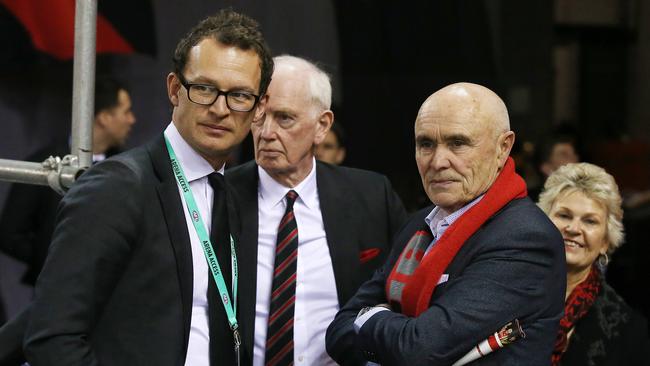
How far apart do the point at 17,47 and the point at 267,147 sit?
2385 millimetres

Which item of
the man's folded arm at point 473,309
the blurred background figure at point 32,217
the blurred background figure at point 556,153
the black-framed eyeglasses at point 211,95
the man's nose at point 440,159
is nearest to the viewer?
the man's folded arm at point 473,309

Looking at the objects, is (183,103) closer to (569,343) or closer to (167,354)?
(167,354)

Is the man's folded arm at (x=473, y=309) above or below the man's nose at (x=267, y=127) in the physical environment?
below

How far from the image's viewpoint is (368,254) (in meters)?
3.41

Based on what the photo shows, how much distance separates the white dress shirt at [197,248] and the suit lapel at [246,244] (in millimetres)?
191

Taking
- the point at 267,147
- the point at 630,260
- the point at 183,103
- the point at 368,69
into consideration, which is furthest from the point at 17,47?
the point at 630,260

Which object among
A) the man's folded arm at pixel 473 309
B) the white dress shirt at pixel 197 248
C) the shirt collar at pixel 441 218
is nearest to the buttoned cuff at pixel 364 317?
the man's folded arm at pixel 473 309

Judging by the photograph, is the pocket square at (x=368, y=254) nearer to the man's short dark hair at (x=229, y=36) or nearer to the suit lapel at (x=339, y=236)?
the suit lapel at (x=339, y=236)

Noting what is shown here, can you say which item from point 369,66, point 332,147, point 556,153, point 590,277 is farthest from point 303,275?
point 556,153

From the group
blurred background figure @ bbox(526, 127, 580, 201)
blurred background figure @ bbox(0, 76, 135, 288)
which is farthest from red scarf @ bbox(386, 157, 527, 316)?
blurred background figure @ bbox(526, 127, 580, 201)

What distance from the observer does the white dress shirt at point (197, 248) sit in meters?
2.56

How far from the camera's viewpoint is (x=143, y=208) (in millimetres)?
2426

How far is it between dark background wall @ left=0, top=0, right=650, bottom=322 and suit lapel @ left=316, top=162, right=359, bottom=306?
146 cm

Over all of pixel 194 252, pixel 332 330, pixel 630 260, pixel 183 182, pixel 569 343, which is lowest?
pixel 630 260
